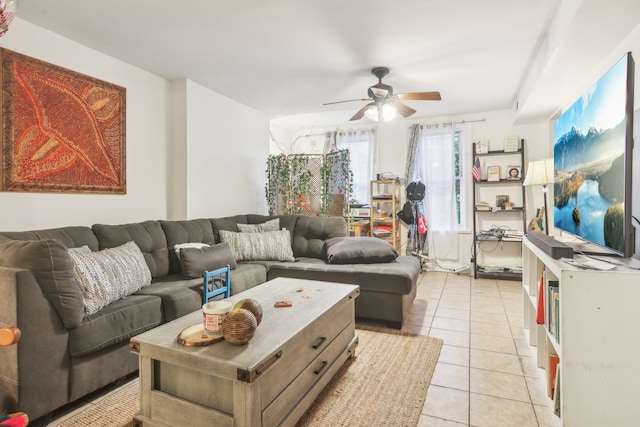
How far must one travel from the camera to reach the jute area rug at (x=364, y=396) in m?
1.69

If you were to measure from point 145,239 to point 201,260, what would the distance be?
1.61 feet

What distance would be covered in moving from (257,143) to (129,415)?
372 centimetres

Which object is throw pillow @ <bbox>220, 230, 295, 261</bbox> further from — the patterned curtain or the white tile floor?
the patterned curtain

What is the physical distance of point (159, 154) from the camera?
3623mm

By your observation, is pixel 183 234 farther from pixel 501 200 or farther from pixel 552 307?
pixel 501 200

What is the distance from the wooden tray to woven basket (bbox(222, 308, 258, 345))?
6 centimetres

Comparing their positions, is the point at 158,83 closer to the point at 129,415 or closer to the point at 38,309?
the point at 38,309

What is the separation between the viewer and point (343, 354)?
7.03 ft

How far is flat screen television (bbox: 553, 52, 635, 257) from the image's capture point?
4.78 ft

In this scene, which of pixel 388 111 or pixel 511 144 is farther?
pixel 511 144

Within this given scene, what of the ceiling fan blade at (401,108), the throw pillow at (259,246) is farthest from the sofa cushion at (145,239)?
the ceiling fan blade at (401,108)

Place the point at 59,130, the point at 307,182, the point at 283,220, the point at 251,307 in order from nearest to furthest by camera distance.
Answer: the point at 251,307, the point at 59,130, the point at 283,220, the point at 307,182

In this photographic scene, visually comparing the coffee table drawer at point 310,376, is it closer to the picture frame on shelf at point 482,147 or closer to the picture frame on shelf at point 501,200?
the picture frame on shelf at point 501,200

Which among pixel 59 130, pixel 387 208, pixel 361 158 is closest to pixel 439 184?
pixel 387 208
